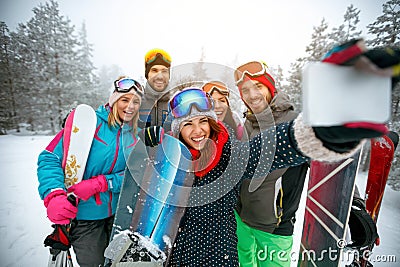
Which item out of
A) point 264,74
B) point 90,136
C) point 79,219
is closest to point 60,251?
point 79,219

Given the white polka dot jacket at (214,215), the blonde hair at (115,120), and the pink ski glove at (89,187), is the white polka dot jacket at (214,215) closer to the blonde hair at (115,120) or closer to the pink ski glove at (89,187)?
the pink ski glove at (89,187)

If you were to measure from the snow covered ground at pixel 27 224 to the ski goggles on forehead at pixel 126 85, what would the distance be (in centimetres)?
327

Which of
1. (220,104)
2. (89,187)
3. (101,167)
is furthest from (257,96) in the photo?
(89,187)

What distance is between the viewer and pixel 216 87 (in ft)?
8.63

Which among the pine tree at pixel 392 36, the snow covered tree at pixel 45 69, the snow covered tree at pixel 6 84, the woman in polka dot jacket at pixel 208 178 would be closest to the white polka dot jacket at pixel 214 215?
the woman in polka dot jacket at pixel 208 178

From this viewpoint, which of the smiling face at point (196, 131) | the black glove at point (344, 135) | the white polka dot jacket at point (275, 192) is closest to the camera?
the black glove at point (344, 135)

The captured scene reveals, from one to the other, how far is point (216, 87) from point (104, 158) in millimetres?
1558

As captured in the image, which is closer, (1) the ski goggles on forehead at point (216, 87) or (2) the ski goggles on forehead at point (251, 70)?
(2) the ski goggles on forehead at point (251, 70)

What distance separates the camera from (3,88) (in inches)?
858

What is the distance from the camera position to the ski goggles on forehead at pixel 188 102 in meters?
1.63

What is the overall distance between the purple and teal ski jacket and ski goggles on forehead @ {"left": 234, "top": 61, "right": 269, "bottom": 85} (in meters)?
1.35

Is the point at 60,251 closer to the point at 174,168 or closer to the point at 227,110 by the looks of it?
the point at 174,168

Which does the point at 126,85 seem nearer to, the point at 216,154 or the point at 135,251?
the point at 216,154

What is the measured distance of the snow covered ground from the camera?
3.46 meters
